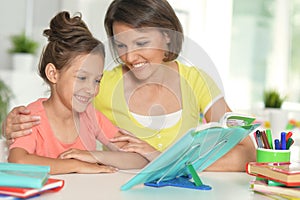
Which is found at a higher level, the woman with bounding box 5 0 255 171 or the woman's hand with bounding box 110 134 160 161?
the woman with bounding box 5 0 255 171

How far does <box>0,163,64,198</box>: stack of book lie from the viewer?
0.86 metres

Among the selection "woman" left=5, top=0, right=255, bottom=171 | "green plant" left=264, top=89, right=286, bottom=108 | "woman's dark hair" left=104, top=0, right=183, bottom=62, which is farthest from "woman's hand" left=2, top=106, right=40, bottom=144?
"green plant" left=264, top=89, right=286, bottom=108

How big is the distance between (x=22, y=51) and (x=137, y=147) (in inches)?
87.8

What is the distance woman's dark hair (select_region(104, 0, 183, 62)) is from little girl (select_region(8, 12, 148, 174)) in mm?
81

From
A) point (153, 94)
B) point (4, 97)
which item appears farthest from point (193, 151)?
point (4, 97)

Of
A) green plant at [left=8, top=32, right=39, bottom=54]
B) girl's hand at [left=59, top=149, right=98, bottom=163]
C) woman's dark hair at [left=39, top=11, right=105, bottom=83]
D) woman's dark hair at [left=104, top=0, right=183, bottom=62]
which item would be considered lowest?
girl's hand at [left=59, top=149, right=98, bottom=163]

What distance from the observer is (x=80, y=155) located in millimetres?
1201

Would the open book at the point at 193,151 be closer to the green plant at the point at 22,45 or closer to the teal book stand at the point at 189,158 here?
the teal book stand at the point at 189,158

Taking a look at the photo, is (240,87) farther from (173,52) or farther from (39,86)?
(173,52)

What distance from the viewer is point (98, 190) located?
99cm

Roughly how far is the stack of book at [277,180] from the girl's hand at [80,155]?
0.37 m

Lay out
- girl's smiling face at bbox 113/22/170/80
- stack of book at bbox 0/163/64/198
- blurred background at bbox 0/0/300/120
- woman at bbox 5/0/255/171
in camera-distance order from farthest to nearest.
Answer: blurred background at bbox 0/0/300/120 < woman at bbox 5/0/255/171 < girl's smiling face at bbox 113/22/170/80 < stack of book at bbox 0/163/64/198

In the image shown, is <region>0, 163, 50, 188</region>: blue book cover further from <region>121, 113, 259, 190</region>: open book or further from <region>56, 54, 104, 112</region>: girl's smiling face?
<region>56, 54, 104, 112</region>: girl's smiling face

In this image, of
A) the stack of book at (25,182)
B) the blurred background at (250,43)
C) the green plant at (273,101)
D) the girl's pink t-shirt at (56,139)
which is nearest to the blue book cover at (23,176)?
the stack of book at (25,182)
